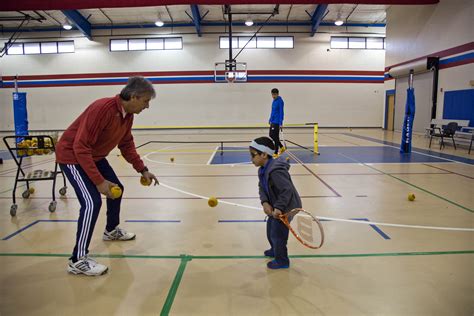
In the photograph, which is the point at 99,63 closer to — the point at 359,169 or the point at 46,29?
the point at 46,29

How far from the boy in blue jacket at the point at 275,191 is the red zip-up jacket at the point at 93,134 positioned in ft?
4.15

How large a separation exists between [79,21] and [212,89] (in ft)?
30.3

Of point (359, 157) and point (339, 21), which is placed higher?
point (339, 21)

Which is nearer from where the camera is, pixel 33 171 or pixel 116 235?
pixel 116 235

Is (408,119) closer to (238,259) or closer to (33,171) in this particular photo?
(238,259)

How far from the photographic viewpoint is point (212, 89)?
22562mm

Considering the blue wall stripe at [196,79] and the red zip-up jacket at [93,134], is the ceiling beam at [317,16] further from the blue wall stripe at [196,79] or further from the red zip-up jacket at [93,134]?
the red zip-up jacket at [93,134]

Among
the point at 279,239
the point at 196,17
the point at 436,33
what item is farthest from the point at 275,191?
the point at 196,17

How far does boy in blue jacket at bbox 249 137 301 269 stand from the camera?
2873mm

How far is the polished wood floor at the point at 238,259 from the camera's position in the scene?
2.58m

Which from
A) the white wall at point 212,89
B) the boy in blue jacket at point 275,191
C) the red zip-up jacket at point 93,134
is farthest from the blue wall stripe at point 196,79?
the boy in blue jacket at point 275,191

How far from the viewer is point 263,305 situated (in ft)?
8.35

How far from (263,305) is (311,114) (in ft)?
70.1

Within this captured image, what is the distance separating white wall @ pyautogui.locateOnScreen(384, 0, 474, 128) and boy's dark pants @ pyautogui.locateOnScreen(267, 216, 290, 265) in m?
13.6
